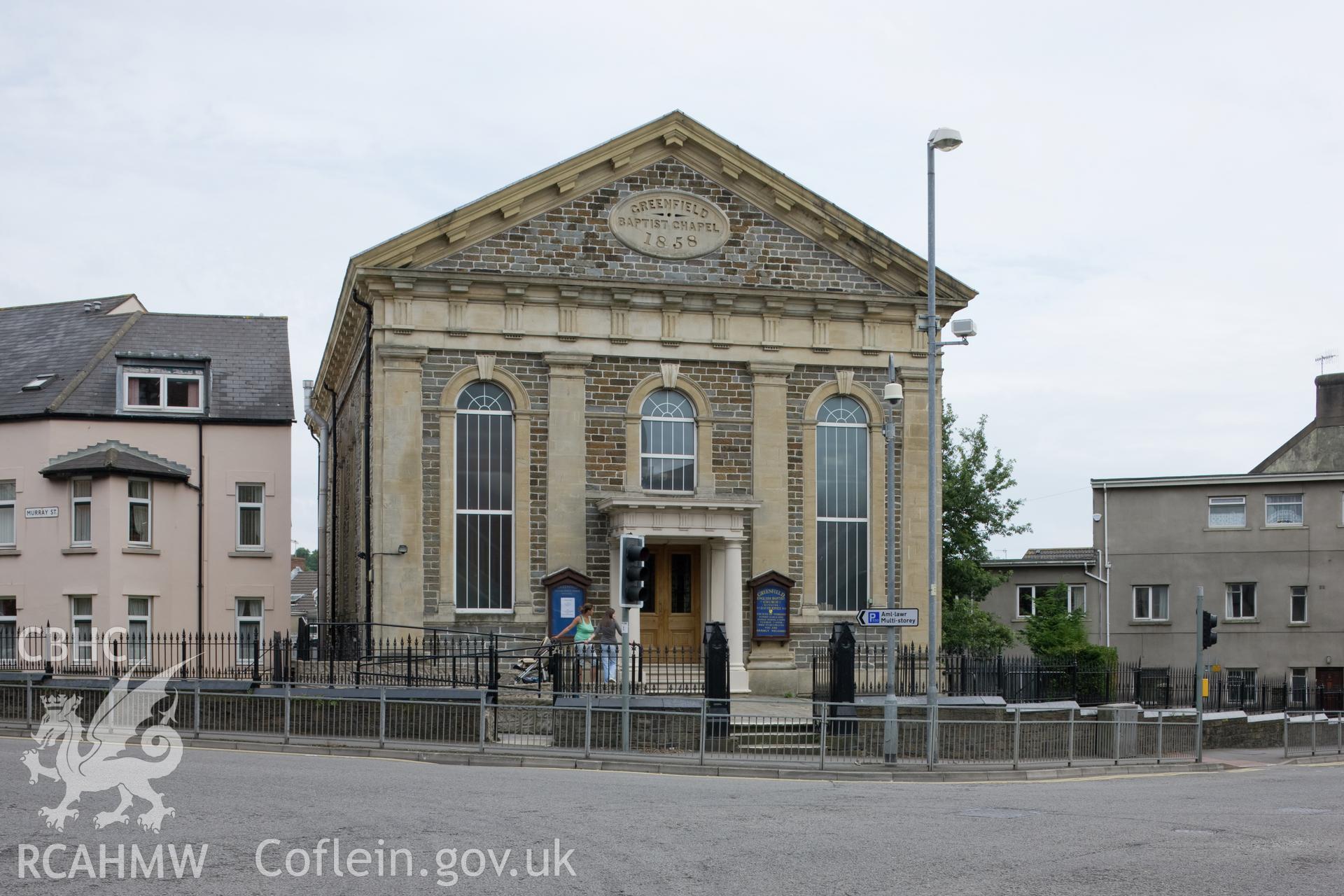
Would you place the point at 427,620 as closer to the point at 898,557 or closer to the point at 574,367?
the point at 574,367

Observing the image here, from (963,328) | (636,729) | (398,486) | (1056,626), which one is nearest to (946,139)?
(963,328)

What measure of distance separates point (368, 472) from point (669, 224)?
7.50m

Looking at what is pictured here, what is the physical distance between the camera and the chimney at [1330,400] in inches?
2104

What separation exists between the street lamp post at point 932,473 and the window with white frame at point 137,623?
1652 cm

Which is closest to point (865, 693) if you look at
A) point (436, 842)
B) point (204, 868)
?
point (436, 842)

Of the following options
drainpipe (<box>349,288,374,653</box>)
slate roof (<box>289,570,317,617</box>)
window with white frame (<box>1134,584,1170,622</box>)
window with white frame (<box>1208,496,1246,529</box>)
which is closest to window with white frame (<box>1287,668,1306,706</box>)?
window with white frame (<box>1134,584,1170,622</box>)

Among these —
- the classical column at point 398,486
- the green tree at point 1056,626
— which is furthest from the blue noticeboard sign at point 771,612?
the green tree at point 1056,626

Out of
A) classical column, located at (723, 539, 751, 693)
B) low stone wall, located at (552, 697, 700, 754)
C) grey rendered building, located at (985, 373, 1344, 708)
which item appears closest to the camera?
low stone wall, located at (552, 697, 700, 754)

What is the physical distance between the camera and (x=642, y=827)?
13.0 metres

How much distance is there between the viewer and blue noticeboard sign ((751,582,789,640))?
97.5 ft

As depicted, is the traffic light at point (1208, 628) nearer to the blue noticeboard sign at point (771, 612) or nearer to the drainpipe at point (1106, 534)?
the blue noticeboard sign at point (771, 612)

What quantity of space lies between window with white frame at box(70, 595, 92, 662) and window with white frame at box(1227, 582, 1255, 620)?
33.4m

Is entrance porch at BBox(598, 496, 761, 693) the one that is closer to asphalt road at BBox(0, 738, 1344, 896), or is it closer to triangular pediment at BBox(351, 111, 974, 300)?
triangular pediment at BBox(351, 111, 974, 300)

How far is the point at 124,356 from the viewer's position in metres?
34.2
